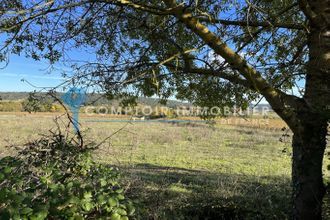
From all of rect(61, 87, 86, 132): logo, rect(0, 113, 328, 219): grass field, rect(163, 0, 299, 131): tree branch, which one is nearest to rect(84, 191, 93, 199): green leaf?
rect(0, 113, 328, 219): grass field

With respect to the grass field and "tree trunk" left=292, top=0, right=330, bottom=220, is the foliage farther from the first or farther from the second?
"tree trunk" left=292, top=0, right=330, bottom=220

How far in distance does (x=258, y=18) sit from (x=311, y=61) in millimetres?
1435

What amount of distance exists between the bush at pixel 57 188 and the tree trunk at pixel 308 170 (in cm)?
280

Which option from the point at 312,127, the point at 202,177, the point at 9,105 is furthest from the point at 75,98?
the point at 9,105

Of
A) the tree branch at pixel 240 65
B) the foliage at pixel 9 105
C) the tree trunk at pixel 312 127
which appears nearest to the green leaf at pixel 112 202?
the foliage at pixel 9 105

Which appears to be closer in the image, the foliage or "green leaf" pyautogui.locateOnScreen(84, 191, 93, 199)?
"green leaf" pyautogui.locateOnScreen(84, 191, 93, 199)

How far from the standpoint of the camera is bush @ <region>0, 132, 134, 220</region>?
185 cm

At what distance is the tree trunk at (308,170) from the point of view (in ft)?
15.1

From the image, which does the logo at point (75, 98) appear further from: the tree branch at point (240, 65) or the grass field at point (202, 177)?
the tree branch at point (240, 65)

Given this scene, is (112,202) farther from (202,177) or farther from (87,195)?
(202,177)

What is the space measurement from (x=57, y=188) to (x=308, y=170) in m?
3.63

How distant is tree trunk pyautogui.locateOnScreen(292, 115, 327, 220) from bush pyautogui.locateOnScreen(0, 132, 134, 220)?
9.17 ft

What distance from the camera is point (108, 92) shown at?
494cm

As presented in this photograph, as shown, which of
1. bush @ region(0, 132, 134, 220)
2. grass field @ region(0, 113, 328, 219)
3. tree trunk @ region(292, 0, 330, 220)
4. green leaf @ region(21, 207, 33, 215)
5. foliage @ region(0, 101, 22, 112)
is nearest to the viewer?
green leaf @ region(21, 207, 33, 215)
